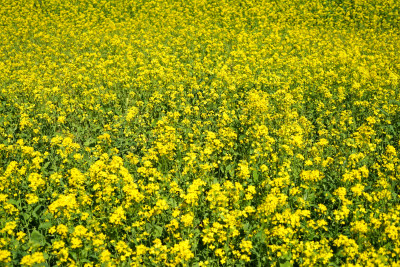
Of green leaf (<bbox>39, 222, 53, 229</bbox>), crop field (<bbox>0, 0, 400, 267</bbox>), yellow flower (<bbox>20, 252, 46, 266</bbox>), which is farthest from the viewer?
green leaf (<bbox>39, 222, 53, 229</bbox>)

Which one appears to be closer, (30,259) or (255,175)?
(30,259)

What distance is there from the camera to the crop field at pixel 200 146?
446 cm

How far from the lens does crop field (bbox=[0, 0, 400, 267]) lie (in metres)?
4.46

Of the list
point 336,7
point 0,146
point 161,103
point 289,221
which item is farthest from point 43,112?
point 336,7

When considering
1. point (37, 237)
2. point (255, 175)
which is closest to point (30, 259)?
point (37, 237)

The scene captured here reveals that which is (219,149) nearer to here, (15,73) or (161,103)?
(161,103)

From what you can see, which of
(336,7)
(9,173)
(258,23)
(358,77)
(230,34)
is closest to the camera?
(9,173)

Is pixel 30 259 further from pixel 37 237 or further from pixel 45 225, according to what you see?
pixel 45 225

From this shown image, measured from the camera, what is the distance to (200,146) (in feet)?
22.2

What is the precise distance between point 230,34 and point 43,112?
27.1 ft

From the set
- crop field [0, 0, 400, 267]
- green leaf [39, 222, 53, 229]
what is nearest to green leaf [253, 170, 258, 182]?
crop field [0, 0, 400, 267]

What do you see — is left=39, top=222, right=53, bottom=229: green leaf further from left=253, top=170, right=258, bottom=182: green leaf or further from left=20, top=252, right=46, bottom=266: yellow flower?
left=253, top=170, right=258, bottom=182: green leaf

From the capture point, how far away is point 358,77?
382 inches

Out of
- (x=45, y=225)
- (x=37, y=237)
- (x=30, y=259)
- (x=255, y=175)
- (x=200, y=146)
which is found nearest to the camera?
(x=30, y=259)
